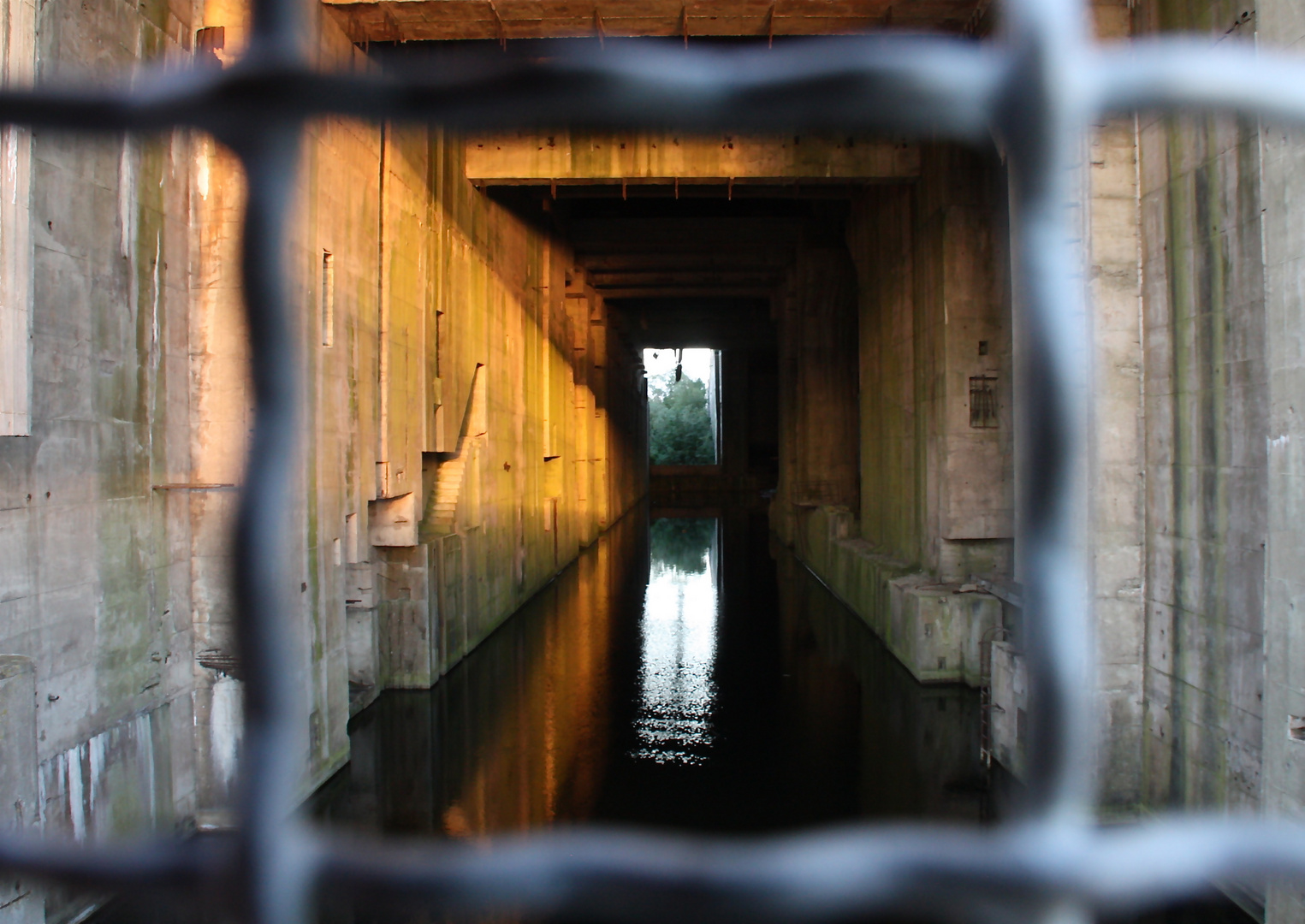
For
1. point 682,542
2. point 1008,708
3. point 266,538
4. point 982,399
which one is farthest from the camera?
point 682,542

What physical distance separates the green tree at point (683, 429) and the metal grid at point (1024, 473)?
64964mm

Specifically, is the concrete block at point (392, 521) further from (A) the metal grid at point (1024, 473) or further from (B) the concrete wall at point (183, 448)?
(A) the metal grid at point (1024, 473)

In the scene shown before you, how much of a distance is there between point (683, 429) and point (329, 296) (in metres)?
64.5

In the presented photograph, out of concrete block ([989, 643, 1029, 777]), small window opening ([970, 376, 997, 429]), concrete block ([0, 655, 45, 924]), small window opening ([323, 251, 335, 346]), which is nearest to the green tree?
small window opening ([970, 376, 997, 429])

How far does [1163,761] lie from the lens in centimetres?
691

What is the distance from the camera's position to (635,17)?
1000 centimetres

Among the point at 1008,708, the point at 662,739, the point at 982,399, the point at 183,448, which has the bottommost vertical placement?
the point at 662,739

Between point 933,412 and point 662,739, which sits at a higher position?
point 933,412

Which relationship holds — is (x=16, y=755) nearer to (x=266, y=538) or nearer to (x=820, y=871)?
(x=266, y=538)

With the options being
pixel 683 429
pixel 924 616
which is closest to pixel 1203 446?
pixel 924 616

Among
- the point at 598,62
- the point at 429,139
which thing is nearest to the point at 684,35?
the point at 429,139

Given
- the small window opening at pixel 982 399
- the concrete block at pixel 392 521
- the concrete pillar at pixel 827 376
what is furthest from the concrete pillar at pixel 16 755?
the concrete pillar at pixel 827 376

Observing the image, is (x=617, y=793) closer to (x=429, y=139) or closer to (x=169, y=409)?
(x=169, y=409)

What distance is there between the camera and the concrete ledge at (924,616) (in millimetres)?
11234
